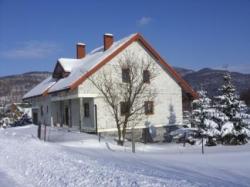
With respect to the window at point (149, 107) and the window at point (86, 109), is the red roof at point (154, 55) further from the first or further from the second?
the window at point (149, 107)

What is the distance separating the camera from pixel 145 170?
34.7 feet

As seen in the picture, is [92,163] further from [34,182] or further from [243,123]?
[243,123]

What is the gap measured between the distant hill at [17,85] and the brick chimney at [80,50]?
76.9 m

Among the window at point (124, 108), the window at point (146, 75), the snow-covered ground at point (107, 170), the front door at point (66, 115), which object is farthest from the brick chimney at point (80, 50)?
the snow-covered ground at point (107, 170)

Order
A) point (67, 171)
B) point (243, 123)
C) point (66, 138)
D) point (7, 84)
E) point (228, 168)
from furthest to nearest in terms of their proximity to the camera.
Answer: point (7, 84) < point (243, 123) < point (66, 138) < point (228, 168) < point (67, 171)

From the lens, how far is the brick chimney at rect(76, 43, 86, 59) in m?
35.8

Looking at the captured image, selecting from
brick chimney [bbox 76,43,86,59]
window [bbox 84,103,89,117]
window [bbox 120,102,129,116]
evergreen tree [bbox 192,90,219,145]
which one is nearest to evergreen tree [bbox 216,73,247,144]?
evergreen tree [bbox 192,90,219,145]

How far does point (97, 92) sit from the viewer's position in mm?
27750

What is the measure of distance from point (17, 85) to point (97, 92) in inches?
3710

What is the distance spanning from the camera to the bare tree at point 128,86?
2633cm

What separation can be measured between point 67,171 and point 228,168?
5425 millimetres

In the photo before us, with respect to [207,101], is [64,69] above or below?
above

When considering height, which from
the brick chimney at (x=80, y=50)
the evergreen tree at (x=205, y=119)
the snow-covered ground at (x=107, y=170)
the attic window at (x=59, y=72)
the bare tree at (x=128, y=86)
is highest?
the brick chimney at (x=80, y=50)

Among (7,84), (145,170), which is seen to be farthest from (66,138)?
(7,84)
